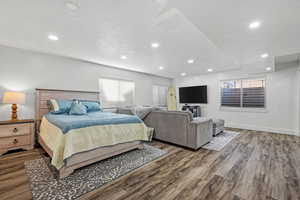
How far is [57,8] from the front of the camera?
1.74 metres

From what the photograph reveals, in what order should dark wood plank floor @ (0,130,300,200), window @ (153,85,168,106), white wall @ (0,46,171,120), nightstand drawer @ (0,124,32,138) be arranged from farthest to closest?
1. window @ (153,85,168,106)
2. white wall @ (0,46,171,120)
3. nightstand drawer @ (0,124,32,138)
4. dark wood plank floor @ (0,130,300,200)

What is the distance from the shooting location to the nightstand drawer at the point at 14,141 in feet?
8.72

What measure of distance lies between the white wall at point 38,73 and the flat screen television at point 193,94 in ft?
13.1

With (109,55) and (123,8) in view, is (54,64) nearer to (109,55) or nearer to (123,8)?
(109,55)

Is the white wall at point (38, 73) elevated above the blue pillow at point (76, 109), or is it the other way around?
the white wall at point (38, 73)

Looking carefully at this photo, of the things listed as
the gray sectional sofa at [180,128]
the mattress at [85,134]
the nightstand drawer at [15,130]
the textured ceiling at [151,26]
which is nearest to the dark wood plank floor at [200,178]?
the gray sectional sofa at [180,128]

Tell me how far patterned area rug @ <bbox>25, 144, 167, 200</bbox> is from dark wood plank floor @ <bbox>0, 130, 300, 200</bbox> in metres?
0.10

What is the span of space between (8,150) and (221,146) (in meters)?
4.86

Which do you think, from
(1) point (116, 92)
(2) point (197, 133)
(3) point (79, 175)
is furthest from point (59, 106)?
(2) point (197, 133)

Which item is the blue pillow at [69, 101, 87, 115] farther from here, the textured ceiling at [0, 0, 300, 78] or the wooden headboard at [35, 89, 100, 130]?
the textured ceiling at [0, 0, 300, 78]

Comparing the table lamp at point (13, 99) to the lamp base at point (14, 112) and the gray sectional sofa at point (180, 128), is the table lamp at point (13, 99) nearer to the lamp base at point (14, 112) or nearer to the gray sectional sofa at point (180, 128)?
the lamp base at point (14, 112)

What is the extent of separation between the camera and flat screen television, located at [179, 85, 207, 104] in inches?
247

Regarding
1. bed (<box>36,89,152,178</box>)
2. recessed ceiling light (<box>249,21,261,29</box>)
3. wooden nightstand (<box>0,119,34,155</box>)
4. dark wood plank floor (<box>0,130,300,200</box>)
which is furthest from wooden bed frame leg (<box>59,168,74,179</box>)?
recessed ceiling light (<box>249,21,261,29</box>)

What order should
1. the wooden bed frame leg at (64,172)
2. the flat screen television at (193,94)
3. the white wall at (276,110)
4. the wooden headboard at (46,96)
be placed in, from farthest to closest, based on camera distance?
the flat screen television at (193,94) → the white wall at (276,110) → the wooden headboard at (46,96) → the wooden bed frame leg at (64,172)
